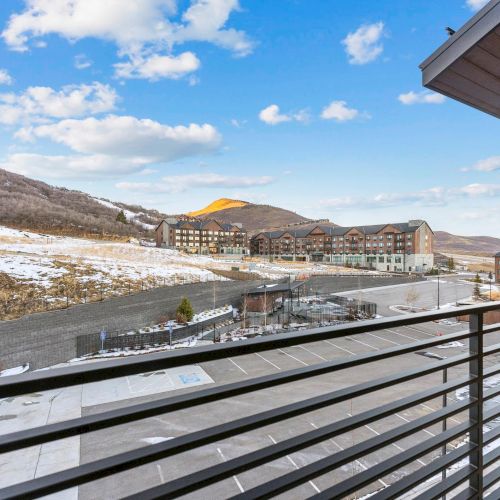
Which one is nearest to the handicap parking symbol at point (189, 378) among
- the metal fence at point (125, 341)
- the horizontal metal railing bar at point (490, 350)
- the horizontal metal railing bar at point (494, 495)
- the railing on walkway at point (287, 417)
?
the metal fence at point (125, 341)

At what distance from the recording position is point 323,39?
6887 mm

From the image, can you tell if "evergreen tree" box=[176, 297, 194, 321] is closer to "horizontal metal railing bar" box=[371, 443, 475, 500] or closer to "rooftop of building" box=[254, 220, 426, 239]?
"horizontal metal railing bar" box=[371, 443, 475, 500]

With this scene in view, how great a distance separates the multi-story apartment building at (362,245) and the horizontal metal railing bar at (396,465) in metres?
52.7

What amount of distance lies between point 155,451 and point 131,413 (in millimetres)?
99

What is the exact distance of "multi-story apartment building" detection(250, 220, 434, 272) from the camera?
50250 mm

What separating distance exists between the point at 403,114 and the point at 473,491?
6601 millimetres

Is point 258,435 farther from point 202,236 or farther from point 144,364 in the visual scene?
point 202,236

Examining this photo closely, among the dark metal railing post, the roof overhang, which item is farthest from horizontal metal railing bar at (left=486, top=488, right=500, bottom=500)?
the roof overhang

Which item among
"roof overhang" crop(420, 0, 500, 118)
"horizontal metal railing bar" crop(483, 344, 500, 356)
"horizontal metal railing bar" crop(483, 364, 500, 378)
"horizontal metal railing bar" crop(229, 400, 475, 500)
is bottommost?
"horizontal metal railing bar" crop(229, 400, 475, 500)

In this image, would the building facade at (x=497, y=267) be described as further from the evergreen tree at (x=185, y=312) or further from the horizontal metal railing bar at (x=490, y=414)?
the horizontal metal railing bar at (x=490, y=414)

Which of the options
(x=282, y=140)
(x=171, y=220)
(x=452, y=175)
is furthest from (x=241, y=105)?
(x=171, y=220)

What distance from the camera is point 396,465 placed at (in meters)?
1.20

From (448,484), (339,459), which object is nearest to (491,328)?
(448,484)

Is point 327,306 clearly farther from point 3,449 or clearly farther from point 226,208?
point 226,208
